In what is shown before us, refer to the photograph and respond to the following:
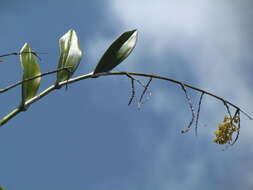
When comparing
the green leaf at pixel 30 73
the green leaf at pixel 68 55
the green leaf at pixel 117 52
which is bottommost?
the green leaf at pixel 30 73

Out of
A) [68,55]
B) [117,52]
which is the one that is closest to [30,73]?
[68,55]

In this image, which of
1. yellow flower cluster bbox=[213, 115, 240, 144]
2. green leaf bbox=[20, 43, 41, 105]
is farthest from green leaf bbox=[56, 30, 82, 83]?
yellow flower cluster bbox=[213, 115, 240, 144]

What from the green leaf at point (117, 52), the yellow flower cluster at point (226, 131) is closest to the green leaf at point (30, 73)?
the green leaf at point (117, 52)

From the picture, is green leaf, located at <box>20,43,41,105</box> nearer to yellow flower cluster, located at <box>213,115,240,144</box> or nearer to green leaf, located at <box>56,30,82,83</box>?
green leaf, located at <box>56,30,82,83</box>

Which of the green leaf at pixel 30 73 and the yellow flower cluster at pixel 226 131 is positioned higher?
the yellow flower cluster at pixel 226 131

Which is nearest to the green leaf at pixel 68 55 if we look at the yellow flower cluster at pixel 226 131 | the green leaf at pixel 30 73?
the green leaf at pixel 30 73

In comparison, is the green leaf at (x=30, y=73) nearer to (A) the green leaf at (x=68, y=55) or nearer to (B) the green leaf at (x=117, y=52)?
(A) the green leaf at (x=68, y=55)

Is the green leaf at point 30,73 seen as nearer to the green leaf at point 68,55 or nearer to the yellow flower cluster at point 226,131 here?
the green leaf at point 68,55
